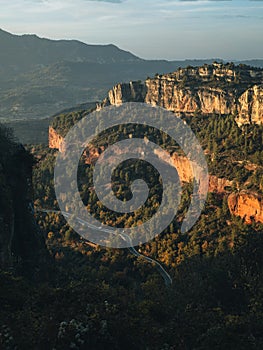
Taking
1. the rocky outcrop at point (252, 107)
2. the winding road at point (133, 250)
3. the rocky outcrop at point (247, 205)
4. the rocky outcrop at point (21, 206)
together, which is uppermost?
the rocky outcrop at point (252, 107)

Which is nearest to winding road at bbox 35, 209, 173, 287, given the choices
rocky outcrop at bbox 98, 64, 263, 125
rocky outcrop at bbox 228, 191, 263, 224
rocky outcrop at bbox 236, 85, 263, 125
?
rocky outcrop at bbox 228, 191, 263, 224

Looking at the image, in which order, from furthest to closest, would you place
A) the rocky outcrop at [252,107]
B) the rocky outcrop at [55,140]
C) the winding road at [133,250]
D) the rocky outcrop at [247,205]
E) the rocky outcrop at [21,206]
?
the rocky outcrop at [55,140] → the rocky outcrop at [252,107] → the rocky outcrop at [247,205] → the winding road at [133,250] → the rocky outcrop at [21,206]

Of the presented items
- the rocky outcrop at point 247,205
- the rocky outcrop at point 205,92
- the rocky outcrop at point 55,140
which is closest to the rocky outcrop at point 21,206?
the rocky outcrop at point 247,205

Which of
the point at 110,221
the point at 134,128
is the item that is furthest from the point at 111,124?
the point at 110,221

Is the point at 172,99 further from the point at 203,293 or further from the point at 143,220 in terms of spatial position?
the point at 203,293

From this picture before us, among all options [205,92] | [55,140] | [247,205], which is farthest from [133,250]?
[55,140]

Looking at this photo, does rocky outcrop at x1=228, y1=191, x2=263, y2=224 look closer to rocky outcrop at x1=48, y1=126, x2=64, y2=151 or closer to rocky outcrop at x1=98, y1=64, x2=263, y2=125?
rocky outcrop at x1=98, y1=64, x2=263, y2=125

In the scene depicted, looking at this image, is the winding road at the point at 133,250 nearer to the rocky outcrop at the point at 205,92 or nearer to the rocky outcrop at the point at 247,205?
the rocky outcrop at the point at 247,205
